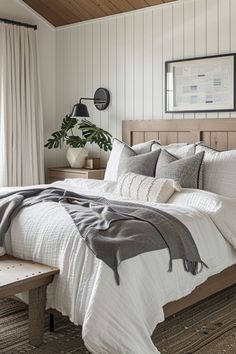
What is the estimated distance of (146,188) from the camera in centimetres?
354

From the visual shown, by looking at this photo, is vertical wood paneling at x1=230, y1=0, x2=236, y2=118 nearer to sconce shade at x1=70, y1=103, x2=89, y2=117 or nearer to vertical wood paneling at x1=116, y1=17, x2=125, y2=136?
vertical wood paneling at x1=116, y1=17, x2=125, y2=136

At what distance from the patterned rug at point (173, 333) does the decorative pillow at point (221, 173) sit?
82 cm

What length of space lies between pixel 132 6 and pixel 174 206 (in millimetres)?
2610

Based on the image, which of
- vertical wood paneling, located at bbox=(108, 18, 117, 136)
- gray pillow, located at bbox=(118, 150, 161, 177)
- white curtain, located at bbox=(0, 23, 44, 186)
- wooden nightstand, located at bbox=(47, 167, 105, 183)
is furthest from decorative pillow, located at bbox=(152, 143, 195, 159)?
white curtain, located at bbox=(0, 23, 44, 186)

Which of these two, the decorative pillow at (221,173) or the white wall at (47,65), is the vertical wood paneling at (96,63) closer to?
the white wall at (47,65)

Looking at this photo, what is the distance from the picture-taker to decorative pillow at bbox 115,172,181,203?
346cm

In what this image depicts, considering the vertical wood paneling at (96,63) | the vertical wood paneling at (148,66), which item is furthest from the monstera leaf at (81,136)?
the vertical wood paneling at (148,66)

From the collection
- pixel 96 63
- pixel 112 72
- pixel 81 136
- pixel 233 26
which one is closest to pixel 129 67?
pixel 112 72

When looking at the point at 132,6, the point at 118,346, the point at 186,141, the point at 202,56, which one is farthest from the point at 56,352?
the point at 132,6

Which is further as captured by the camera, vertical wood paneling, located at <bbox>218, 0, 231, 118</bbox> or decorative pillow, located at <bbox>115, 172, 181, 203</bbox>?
vertical wood paneling, located at <bbox>218, 0, 231, 118</bbox>

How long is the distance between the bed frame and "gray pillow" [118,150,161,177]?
609 millimetres

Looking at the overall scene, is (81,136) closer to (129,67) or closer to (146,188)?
(129,67)

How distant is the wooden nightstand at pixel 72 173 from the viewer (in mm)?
5121

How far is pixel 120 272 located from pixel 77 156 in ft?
9.97
